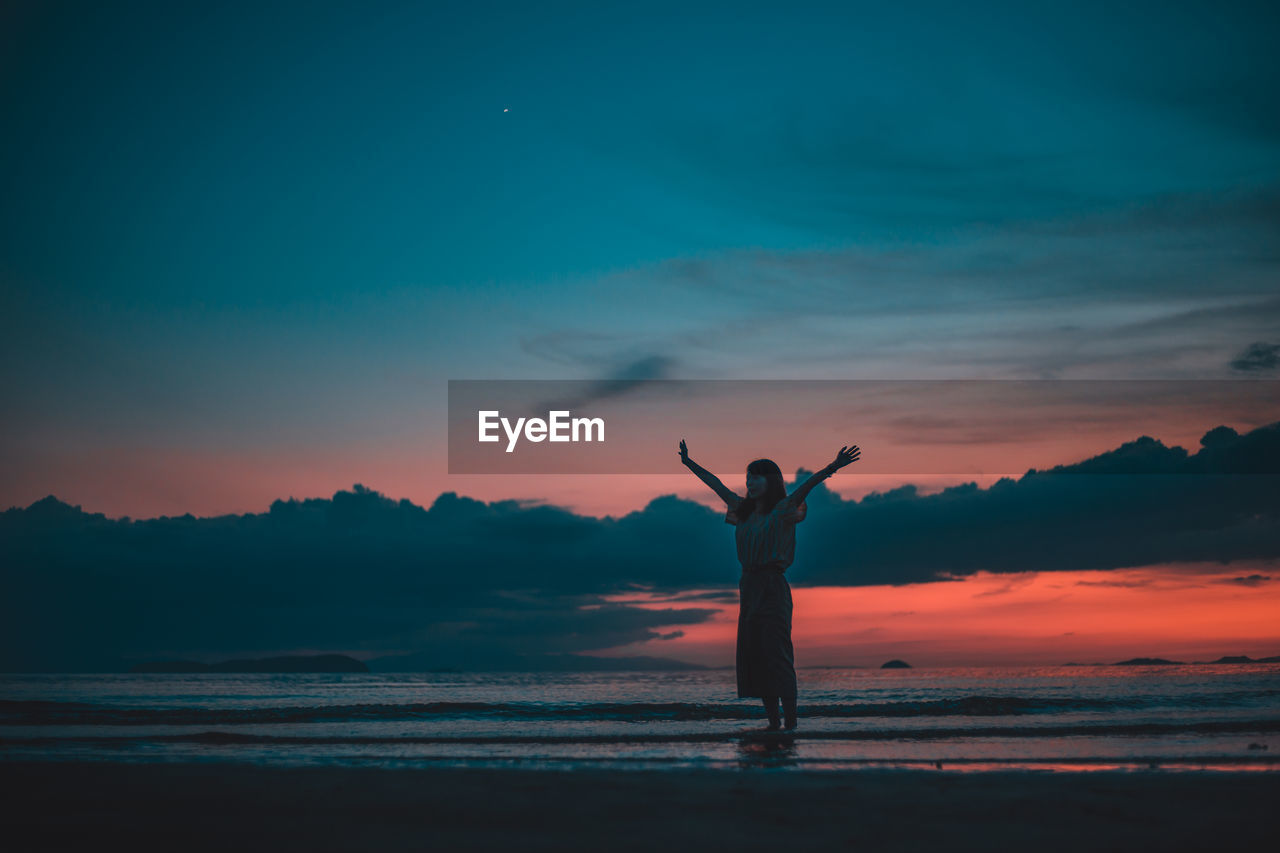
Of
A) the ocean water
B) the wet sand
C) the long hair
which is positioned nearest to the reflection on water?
the ocean water

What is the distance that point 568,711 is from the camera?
1891cm

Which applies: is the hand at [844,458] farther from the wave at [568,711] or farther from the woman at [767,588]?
the wave at [568,711]

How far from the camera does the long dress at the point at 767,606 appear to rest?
10273 mm

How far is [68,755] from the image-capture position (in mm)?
9656

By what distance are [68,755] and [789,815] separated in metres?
8.51

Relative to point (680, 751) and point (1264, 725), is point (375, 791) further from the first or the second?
point (1264, 725)

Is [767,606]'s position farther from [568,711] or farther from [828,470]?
[568,711]

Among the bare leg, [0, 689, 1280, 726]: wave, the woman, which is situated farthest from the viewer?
[0, 689, 1280, 726]: wave

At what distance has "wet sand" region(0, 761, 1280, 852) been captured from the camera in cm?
462

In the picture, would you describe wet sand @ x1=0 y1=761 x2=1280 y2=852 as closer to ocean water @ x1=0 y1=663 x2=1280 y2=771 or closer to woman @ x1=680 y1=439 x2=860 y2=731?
ocean water @ x1=0 y1=663 x2=1280 y2=771

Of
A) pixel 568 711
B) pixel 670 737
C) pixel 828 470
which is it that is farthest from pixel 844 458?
pixel 568 711

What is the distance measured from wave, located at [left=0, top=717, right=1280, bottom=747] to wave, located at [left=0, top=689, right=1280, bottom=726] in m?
3.17

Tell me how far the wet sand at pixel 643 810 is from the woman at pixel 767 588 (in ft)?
9.92

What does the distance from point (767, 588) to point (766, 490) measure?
1.17m
